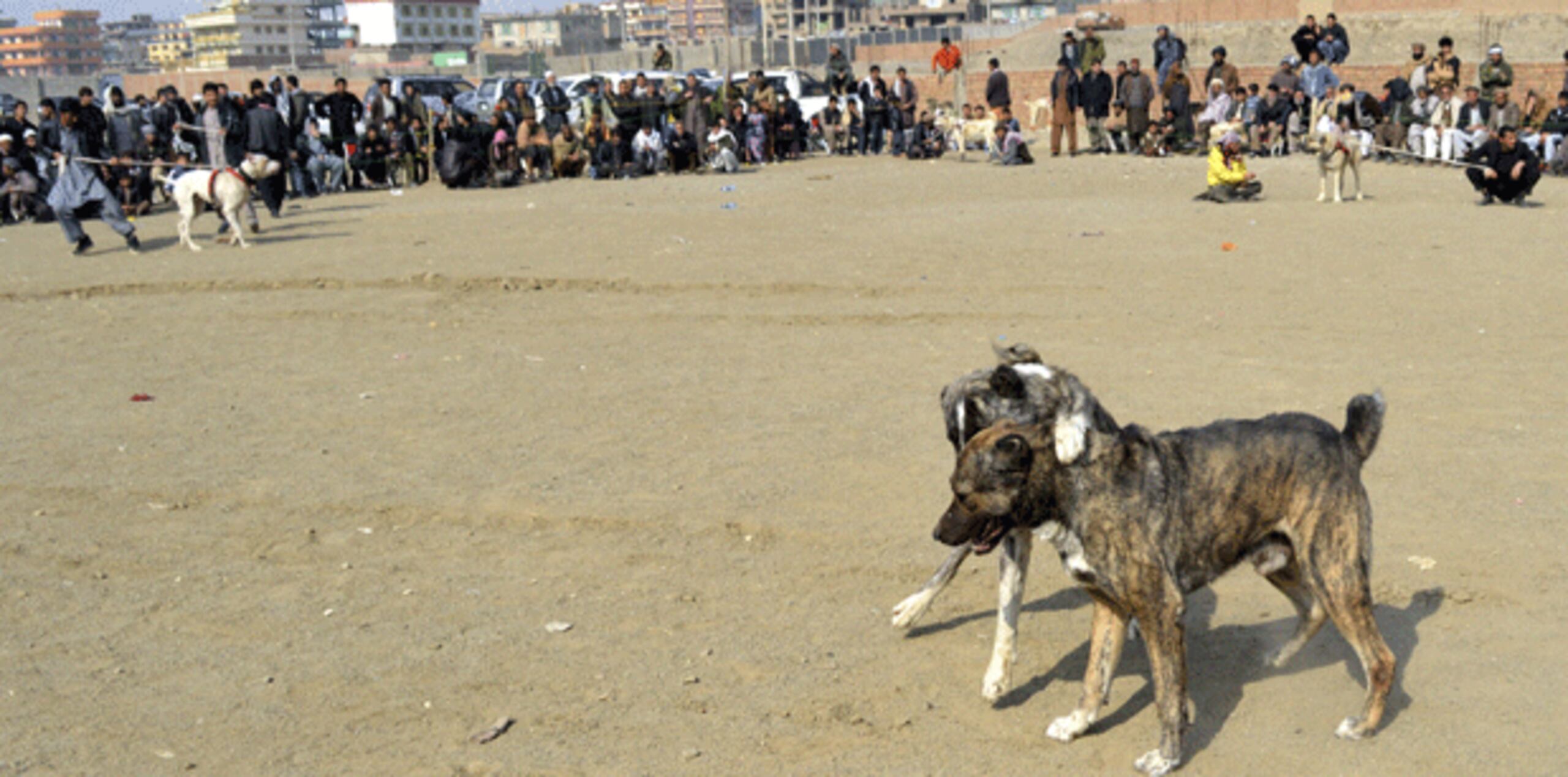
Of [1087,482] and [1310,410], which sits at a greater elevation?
[1087,482]

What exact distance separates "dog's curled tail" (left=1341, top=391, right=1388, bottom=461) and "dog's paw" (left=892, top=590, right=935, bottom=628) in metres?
1.81

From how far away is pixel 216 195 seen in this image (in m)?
17.2

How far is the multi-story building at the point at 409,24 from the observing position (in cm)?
11894

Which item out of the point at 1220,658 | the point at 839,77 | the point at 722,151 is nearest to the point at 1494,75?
the point at 839,77

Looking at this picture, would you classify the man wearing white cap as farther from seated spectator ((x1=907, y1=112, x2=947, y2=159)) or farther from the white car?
the white car

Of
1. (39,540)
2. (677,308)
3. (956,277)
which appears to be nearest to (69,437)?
(39,540)

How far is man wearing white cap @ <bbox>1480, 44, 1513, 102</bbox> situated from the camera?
2262cm

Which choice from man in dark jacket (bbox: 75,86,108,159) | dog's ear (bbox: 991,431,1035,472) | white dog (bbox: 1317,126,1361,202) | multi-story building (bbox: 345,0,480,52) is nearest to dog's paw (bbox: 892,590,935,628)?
dog's ear (bbox: 991,431,1035,472)

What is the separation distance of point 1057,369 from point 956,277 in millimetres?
8643

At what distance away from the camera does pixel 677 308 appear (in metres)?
12.4

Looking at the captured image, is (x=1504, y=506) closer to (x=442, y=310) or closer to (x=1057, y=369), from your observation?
(x=1057, y=369)

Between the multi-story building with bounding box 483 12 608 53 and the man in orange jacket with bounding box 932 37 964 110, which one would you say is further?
the multi-story building with bounding box 483 12 608 53

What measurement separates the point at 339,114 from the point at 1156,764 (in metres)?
22.3

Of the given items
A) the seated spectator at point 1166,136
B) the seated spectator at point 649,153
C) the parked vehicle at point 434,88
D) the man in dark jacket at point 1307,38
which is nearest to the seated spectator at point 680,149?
the seated spectator at point 649,153
